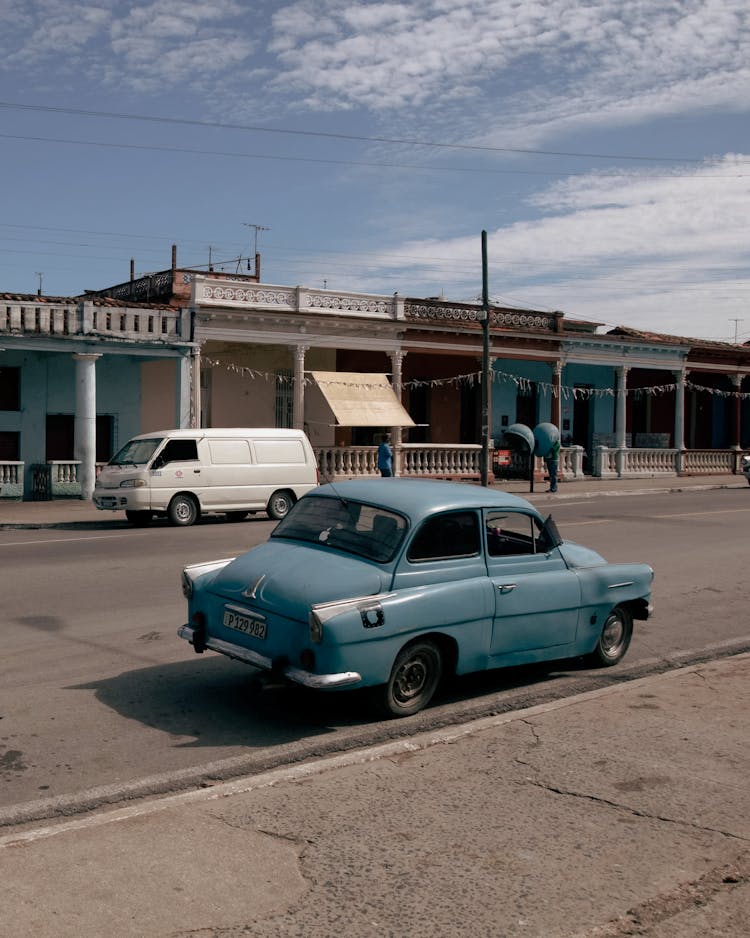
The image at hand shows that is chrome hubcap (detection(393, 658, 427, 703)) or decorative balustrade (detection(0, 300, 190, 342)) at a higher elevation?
decorative balustrade (detection(0, 300, 190, 342))

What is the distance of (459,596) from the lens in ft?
23.3

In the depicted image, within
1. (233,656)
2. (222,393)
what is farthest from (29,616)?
(222,393)

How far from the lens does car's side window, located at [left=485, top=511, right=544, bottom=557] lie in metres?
7.65

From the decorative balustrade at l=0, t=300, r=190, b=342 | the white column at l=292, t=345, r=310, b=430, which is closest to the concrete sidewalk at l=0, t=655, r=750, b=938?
the decorative balustrade at l=0, t=300, r=190, b=342

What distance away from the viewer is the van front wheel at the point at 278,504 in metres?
21.1

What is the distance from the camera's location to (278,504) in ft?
69.8

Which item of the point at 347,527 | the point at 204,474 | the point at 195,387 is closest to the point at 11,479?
the point at 195,387

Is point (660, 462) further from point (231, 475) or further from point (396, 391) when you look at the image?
point (231, 475)

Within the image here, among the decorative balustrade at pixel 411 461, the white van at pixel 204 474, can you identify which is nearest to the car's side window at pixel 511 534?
the white van at pixel 204 474

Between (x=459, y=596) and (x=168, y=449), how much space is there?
542 inches

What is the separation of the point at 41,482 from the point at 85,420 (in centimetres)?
186

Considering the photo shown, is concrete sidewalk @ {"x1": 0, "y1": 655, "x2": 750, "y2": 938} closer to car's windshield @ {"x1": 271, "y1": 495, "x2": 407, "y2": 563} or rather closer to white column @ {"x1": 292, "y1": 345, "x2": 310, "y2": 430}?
car's windshield @ {"x1": 271, "y1": 495, "x2": 407, "y2": 563}

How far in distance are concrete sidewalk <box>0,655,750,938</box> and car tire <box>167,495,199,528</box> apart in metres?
13.9

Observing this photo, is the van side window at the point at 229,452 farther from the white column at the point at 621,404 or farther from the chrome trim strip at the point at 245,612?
the white column at the point at 621,404
